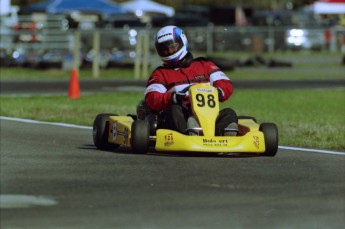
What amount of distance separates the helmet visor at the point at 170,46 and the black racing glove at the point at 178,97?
672 millimetres

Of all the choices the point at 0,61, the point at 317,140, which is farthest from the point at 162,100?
the point at 0,61

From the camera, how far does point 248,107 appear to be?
20438 mm

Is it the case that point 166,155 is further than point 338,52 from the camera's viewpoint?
No

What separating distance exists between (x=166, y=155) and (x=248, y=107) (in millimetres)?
8685

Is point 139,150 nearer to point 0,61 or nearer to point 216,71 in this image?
point 216,71

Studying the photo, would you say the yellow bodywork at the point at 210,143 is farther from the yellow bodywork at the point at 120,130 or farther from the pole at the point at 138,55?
→ the pole at the point at 138,55

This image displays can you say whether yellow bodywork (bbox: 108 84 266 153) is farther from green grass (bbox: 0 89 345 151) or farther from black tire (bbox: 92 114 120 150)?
green grass (bbox: 0 89 345 151)

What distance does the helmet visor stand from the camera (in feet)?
40.8

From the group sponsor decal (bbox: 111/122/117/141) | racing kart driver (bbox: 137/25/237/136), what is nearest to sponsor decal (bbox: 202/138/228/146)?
racing kart driver (bbox: 137/25/237/136)

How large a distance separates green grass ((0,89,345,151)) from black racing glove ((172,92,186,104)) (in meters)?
2.38

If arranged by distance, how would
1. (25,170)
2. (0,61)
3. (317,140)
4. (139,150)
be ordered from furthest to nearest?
(0,61) → (317,140) → (139,150) → (25,170)

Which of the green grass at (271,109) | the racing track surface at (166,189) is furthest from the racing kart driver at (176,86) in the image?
the green grass at (271,109)

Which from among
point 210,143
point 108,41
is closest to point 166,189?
point 210,143

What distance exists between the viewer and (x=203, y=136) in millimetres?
11484
